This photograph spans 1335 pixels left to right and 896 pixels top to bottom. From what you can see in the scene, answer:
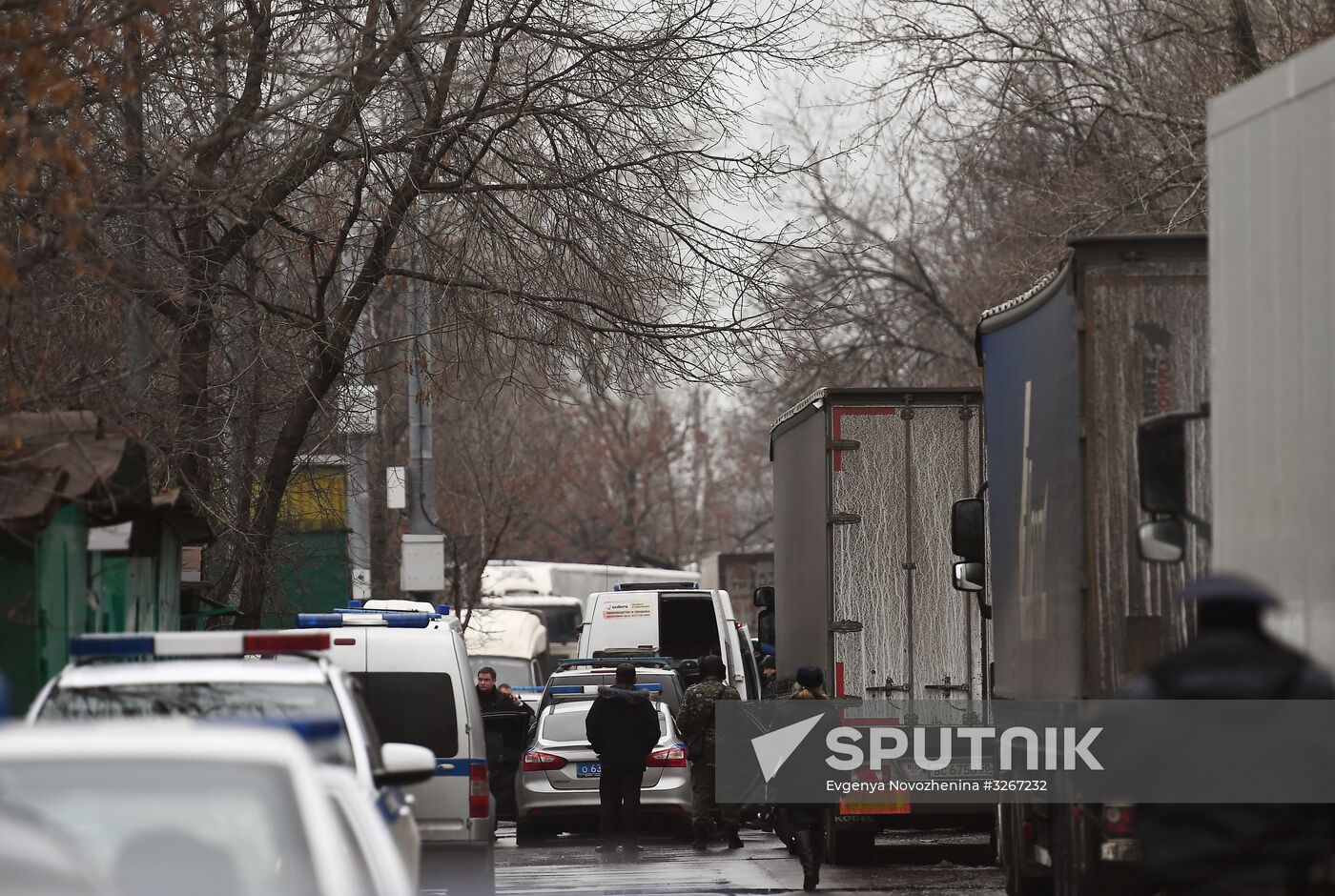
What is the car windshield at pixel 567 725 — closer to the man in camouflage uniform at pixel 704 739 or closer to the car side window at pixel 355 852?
the man in camouflage uniform at pixel 704 739

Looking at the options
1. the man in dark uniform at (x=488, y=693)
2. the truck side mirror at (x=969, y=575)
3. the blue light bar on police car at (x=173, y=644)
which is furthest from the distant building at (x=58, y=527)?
the man in dark uniform at (x=488, y=693)

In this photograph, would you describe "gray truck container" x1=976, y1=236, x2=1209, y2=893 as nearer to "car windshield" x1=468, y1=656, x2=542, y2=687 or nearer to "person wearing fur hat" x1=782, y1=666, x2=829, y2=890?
"person wearing fur hat" x1=782, y1=666, x2=829, y2=890

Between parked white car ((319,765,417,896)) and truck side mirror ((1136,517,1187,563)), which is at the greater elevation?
truck side mirror ((1136,517,1187,563))

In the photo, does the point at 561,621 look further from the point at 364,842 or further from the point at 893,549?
the point at 364,842

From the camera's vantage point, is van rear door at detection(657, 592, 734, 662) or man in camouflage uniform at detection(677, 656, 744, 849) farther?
van rear door at detection(657, 592, 734, 662)

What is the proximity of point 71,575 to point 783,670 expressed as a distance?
10.5 metres

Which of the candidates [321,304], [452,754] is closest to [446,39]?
[321,304]

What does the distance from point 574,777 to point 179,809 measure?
14.3 m

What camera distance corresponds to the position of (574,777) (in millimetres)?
19156

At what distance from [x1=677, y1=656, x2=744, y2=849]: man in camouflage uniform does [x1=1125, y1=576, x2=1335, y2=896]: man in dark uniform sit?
12698 millimetres

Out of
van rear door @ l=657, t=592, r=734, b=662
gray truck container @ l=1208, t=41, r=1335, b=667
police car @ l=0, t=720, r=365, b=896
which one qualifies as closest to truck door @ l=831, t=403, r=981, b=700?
gray truck container @ l=1208, t=41, r=1335, b=667

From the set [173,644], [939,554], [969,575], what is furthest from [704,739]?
[173,644]

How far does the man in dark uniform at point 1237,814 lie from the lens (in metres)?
5.36

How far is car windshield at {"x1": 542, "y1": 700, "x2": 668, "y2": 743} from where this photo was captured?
19.3m
